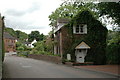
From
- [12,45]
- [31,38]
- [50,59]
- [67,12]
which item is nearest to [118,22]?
[50,59]

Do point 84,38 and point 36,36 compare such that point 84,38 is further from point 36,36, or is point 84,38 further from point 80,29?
point 36,36

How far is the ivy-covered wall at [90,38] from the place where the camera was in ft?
95.5

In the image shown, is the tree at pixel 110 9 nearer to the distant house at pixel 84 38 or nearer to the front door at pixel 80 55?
the distant house at pixel 84 38

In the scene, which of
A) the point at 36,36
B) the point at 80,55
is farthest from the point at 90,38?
the point at 36,36

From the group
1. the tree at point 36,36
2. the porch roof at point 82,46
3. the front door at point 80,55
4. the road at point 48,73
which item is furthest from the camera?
the tree at point 36,36

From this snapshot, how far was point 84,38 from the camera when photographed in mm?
29250

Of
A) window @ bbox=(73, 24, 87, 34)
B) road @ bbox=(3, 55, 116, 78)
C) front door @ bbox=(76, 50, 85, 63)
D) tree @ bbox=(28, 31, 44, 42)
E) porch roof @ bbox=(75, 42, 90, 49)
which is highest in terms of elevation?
tree @ bbox=(28, 31, 44, 42)

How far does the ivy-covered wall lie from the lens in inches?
1146

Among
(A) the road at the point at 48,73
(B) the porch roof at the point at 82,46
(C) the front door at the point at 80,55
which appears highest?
(B) the porch roof at the point at 82,46

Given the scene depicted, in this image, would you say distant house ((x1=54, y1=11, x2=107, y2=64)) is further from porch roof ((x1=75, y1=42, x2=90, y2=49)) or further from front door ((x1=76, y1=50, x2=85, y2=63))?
porch roof ((x1=75, y1=42, x2=90, y2=49))

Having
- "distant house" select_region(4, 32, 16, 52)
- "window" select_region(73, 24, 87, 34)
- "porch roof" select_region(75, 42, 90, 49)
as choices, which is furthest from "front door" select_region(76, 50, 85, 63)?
"distant house" select_region(4, 32, 16, 52)

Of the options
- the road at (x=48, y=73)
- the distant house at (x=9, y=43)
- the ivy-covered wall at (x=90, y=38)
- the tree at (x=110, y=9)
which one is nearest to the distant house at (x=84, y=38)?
Result: the ivy-covered wall at (x=90, y=38)

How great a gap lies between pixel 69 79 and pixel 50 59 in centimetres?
2139

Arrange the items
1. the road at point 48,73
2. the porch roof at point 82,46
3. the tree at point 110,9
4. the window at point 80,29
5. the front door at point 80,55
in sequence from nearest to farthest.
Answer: the road at point 48,73 < the tree at point 110,9 < the porch roof at point 82,46 < the front door at point 80,55 < the window at point 80,29
